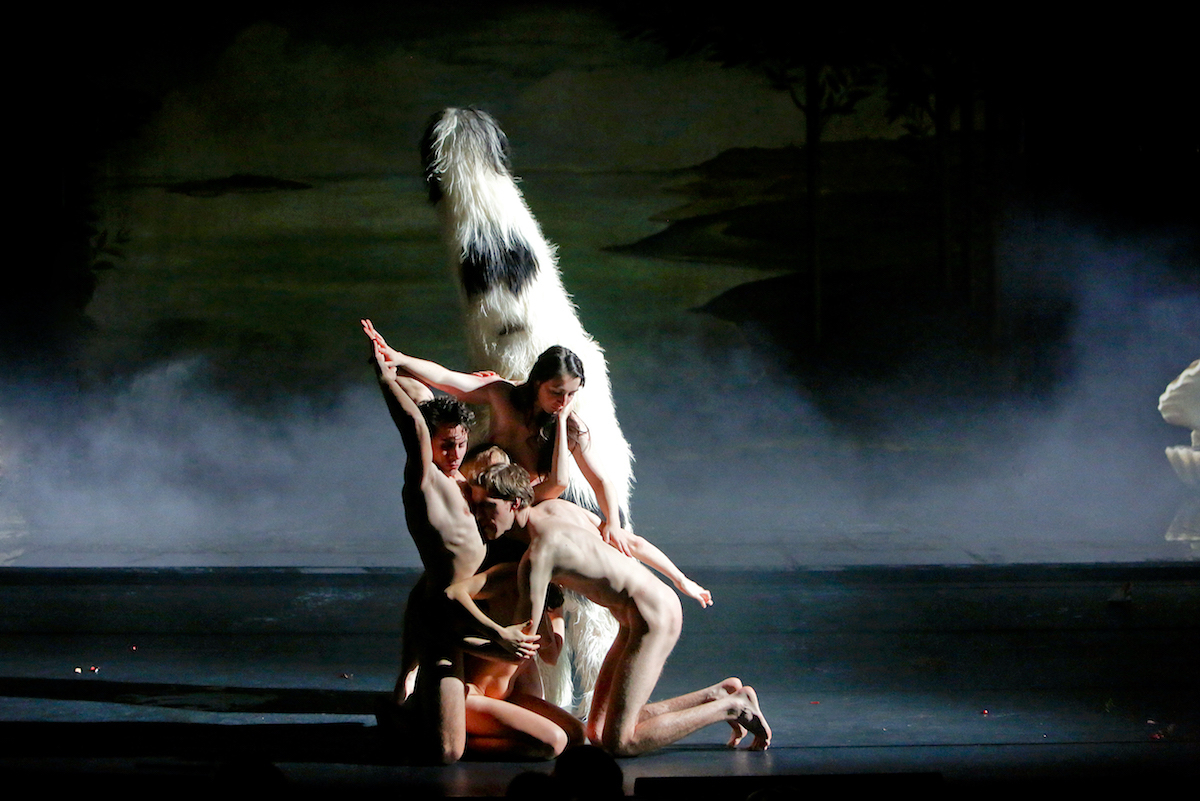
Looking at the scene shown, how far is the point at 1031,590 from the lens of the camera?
359 centimetres

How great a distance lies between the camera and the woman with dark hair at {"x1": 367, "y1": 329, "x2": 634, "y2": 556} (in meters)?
2.62

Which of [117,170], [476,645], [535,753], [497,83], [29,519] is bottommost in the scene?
[29,519]

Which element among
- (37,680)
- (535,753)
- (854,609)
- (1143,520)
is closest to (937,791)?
(535,753)

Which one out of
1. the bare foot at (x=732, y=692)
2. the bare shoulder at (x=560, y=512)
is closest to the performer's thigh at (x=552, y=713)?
the bare foot at (x=732, y=692)

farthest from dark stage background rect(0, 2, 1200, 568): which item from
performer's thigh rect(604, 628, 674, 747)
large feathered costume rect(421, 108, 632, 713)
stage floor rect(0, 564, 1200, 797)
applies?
performer's thigh rect(604, 628, 674, 747)

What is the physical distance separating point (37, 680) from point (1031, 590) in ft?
10.5

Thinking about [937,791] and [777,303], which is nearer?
[937,791]

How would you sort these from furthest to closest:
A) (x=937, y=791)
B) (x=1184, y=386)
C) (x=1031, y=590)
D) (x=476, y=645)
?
(x=1184, y=386), (x=1031, y=590), (x=476, y=645), (x=937, y=791)

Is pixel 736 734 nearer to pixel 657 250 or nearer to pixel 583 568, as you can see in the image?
pixel 583 568

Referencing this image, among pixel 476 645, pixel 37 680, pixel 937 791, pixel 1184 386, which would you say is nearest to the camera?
pixel 937 791

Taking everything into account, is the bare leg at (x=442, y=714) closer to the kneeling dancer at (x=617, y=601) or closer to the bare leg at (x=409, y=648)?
the bare leg at (x=409, y=648)

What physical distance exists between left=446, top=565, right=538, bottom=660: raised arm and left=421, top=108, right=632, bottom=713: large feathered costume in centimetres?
49

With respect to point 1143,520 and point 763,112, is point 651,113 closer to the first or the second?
point 763,112

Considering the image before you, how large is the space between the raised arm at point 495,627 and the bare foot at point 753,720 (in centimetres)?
54
